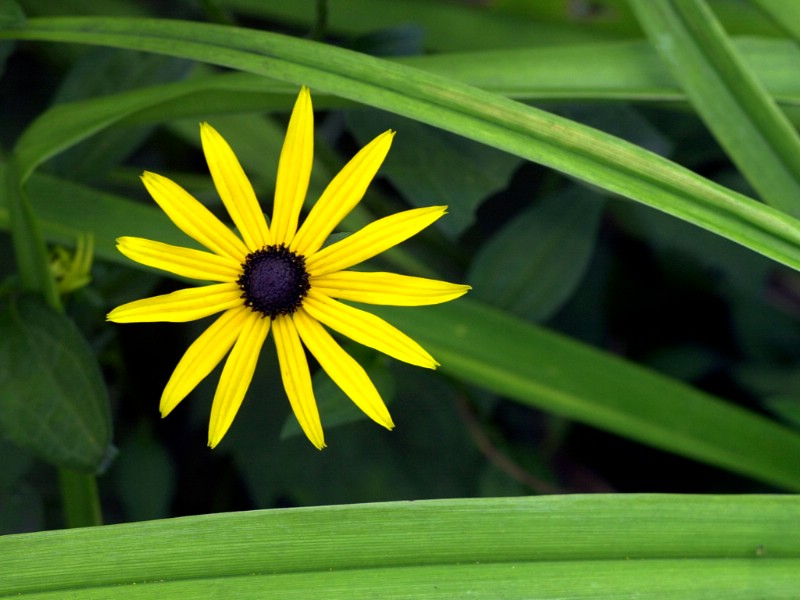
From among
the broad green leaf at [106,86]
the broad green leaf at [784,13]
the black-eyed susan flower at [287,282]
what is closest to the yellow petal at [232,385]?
the black-eyed susan flower at [287,282]

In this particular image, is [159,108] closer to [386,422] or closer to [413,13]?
[386,422]

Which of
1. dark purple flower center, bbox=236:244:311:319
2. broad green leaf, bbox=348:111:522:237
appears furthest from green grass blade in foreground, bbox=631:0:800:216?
dark purple flower center, bbox=236:244:311:319

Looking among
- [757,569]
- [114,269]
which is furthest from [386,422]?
[114,269]

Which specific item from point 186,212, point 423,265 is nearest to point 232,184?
point 186,212

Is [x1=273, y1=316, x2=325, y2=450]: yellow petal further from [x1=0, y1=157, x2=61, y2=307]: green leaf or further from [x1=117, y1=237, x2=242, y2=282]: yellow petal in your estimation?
[x1=0, y1=157, x2=61, y2=307]: green leaf

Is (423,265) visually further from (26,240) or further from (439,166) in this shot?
(26,240)

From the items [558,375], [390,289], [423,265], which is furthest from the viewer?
[423,265]
